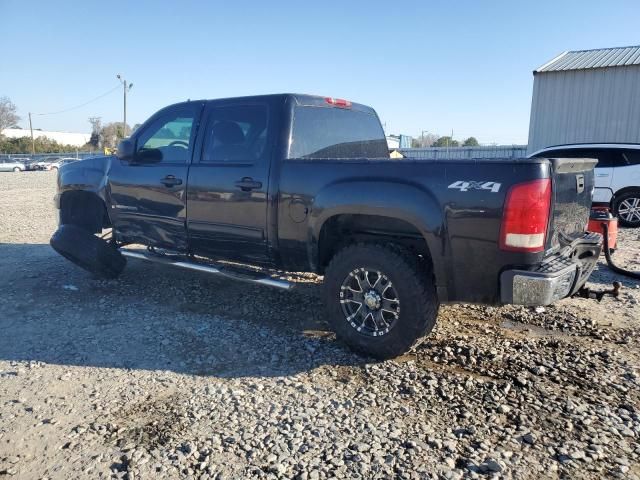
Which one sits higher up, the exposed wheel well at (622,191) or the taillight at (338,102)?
the taillight at (338,102)

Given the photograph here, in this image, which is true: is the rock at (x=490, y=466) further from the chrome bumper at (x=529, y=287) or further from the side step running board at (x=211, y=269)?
the side step running board at (x=211, y=269)

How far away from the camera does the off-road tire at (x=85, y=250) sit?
573cm

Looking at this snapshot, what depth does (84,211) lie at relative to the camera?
652 cm

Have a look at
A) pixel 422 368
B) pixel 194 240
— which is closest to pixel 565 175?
pixel 422 368

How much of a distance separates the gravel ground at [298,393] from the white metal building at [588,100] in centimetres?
1154

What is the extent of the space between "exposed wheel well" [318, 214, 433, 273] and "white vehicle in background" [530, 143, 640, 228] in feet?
27.3

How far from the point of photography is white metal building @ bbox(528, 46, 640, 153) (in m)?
14.5

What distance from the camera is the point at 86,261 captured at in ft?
18.8

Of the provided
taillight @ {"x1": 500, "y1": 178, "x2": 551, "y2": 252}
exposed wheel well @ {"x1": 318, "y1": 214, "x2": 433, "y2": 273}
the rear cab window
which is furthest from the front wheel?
the rear cab window

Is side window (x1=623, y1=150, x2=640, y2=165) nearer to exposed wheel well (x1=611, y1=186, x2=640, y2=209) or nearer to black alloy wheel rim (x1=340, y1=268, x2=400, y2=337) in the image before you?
exposed wheel well (x1=611, y1=186, x2=640, y2=209)

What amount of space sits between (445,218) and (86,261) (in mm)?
4250

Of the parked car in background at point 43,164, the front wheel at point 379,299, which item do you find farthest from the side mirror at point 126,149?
the parked car in background at point 43,164

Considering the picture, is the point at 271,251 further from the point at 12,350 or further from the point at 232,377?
the point at 12,350

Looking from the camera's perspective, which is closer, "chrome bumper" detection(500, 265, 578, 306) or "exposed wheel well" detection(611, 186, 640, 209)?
"chrome bumper" detection(500, 265, 578, 306)
